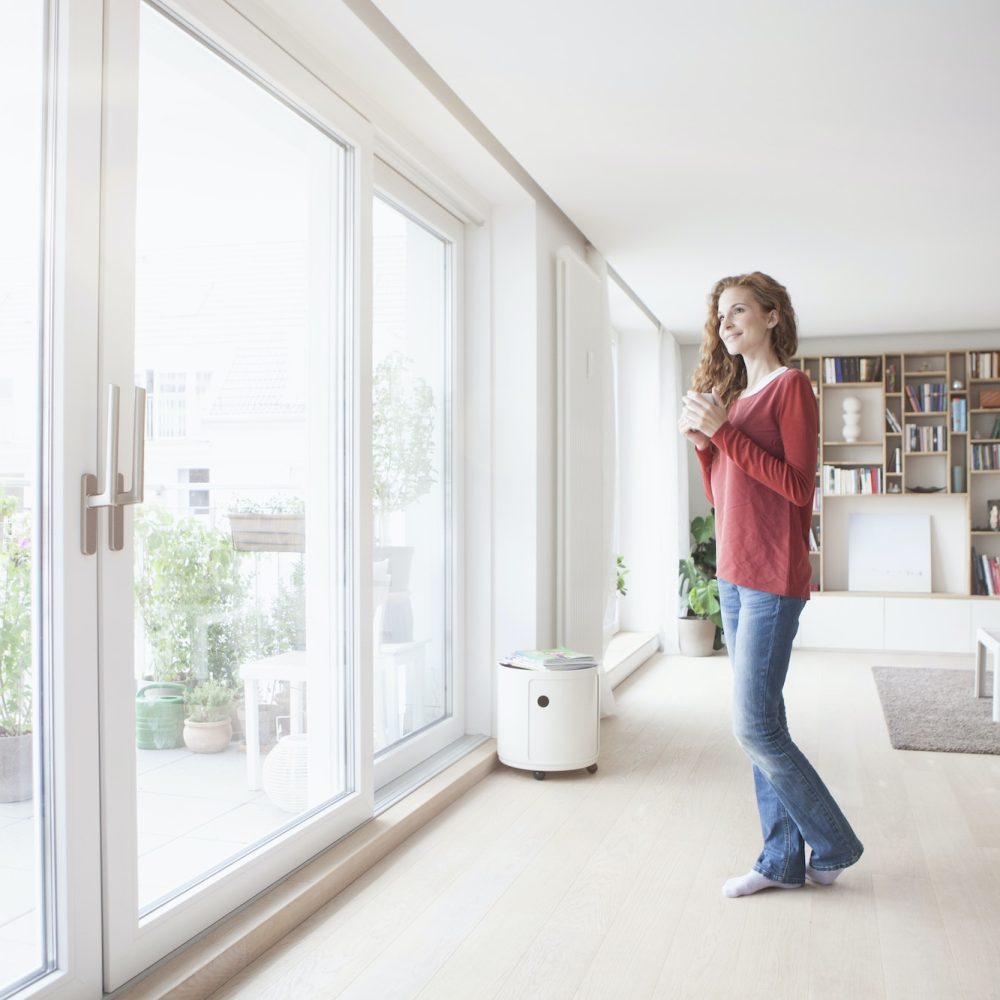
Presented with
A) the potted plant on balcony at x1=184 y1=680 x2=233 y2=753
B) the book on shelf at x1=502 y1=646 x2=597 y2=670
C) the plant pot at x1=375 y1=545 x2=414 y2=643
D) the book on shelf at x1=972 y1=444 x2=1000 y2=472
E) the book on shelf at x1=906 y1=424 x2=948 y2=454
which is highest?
the book on shelf at x1=906 y1=424 x2=948 y2=454

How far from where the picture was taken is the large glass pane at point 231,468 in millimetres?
2102

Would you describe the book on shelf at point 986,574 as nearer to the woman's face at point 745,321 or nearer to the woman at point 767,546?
the woman at point 767,546

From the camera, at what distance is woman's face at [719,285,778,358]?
2.54 m

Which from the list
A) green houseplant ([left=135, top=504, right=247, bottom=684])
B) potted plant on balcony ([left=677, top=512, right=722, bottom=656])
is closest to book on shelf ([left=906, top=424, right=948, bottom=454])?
potted plant on balcony ([left=677, top=512, right=722, bottom=656])

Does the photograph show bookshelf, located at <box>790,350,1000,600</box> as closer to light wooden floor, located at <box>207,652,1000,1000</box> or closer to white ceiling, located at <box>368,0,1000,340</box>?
white ceiling, located at <box>368,0,1000,340</box>

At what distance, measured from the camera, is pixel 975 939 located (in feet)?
7.59

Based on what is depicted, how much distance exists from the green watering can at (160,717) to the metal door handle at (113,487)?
14.2 inches

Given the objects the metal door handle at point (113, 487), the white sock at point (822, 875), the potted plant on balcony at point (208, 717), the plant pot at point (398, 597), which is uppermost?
the metal door handle at point (113, 487)

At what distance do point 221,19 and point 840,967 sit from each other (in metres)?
2.46

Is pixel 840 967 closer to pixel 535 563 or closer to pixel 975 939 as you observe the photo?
pixel 975 939

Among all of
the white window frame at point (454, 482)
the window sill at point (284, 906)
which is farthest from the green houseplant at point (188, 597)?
the white window frame at point (454, 482)

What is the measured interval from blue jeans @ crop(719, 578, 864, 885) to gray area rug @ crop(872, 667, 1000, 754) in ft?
6.13

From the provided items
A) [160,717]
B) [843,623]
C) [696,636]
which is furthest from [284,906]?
[843,623]

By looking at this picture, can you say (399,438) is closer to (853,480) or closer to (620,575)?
(620,575)
